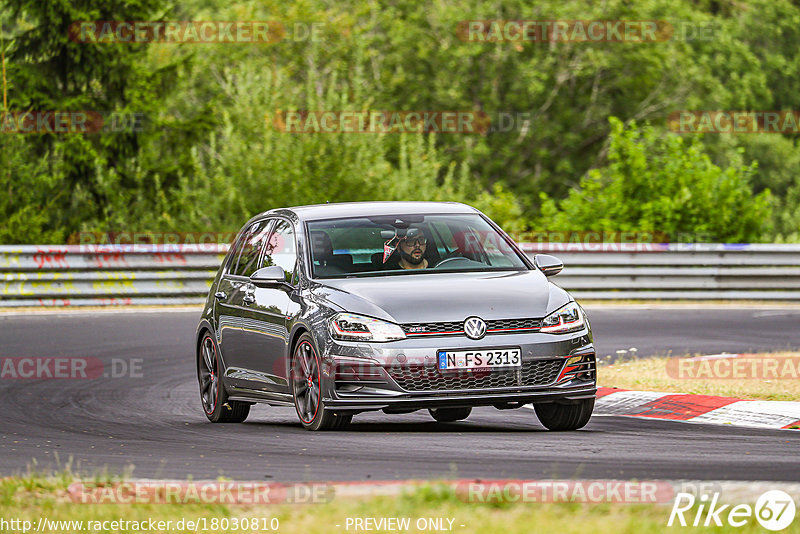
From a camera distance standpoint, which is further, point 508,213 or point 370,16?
point 370,16

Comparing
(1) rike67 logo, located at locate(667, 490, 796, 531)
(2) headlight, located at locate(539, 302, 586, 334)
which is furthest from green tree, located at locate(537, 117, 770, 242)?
(1) rike67 logo, located at locate(667, 490, 796, 531)

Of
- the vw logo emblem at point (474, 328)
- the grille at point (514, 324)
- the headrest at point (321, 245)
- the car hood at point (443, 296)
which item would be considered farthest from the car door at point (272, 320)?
the grille at point (514, 324)

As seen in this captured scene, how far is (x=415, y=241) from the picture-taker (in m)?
10.8

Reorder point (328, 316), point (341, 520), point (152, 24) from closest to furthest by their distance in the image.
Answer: point (341, 520)
point (328, 316)
point (152, 24)

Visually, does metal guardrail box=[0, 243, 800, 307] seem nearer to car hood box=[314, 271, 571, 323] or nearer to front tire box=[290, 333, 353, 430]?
front tire box=[290, 333, 353, 430]

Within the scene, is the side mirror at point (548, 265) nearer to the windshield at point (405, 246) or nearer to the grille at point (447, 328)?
the windshield at point (405, 246)

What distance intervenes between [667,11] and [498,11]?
259 inches

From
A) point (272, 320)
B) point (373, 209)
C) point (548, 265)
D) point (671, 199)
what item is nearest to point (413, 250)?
point (373, 209)

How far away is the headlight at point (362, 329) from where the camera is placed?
31.1ft

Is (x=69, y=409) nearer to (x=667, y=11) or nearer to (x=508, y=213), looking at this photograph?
(x=508, y=213)

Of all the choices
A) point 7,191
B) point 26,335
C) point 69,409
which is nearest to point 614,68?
point 7,191

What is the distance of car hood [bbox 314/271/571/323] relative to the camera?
376 inches

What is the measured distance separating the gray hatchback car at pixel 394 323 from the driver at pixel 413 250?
0.03 feet

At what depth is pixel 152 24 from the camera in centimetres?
3144
